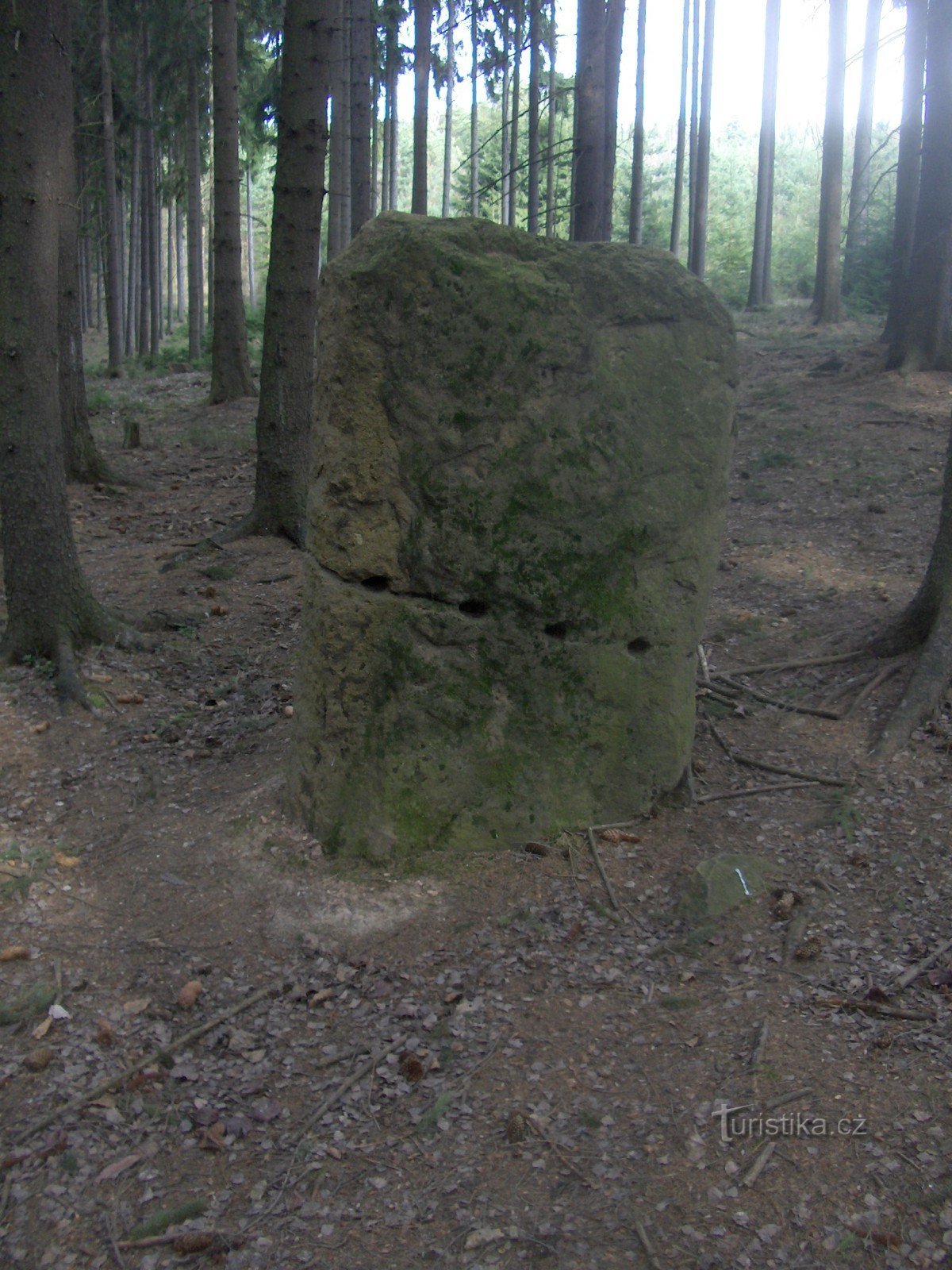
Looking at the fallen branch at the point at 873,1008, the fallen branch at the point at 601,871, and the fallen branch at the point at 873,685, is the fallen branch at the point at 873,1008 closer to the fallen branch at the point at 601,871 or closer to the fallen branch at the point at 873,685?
the fallen branch at the point at 601,871

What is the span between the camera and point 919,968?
12.9ft

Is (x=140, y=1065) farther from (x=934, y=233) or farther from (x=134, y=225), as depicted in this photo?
(x=134, y=225)

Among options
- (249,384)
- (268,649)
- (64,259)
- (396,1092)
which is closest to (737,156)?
(249,384)

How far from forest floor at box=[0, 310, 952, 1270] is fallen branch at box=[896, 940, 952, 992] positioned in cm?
3

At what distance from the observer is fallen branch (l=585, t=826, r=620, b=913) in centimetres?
450

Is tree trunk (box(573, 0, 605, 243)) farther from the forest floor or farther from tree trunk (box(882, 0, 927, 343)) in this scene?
tree trunk (box(882, 0, 927, 343))

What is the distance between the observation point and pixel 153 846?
502 cm

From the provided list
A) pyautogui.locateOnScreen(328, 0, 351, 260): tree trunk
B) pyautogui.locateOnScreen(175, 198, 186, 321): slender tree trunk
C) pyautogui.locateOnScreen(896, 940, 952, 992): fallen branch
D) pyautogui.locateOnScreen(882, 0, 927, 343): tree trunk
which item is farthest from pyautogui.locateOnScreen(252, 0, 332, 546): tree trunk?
pyautogui.locateOnScreen(175, 198, 186, 321): slender tree trunk

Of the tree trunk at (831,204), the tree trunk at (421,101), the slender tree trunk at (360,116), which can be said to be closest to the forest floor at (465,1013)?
the slender tree trunk at (360,116)

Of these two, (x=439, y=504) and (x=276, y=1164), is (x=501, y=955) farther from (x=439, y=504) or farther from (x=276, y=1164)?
(x=439, y=504)

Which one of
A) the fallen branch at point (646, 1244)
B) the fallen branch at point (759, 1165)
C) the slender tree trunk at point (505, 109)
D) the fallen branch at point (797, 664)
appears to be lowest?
the fallen branch at point (646, 1244)

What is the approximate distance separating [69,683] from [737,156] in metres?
53.7

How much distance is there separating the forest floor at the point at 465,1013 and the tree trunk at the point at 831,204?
1359 centimetres

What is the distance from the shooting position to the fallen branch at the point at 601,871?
4496 millimetres
